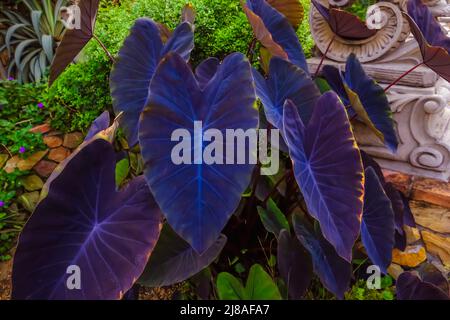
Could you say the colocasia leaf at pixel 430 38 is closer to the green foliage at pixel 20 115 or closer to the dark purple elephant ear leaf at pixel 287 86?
the dark purple elephant ear leaf at pixel 287 86

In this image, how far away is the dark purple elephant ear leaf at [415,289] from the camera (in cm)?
106

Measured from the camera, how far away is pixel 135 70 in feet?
4.22

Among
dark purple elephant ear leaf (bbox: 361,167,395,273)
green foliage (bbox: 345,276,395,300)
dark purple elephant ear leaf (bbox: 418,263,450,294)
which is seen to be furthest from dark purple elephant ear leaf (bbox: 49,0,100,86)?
dark purple elephant ear leaf (bbox: 418,263,450,294)

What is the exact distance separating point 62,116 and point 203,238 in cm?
161

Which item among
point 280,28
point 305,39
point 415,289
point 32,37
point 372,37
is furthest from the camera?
point 32,37

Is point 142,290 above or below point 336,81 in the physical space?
below

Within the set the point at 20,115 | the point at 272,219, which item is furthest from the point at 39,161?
the point at 272,219

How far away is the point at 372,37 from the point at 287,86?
2.23ft

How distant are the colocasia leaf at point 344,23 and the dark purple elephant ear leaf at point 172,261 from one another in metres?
1.01

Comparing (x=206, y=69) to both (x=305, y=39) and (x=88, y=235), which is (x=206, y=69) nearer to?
(x=88, y=235)

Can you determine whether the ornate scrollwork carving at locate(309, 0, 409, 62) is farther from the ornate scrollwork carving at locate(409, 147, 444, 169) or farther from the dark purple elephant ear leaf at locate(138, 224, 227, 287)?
the dark purple elephant ear leaf at locate(138, 224, 227, 287)

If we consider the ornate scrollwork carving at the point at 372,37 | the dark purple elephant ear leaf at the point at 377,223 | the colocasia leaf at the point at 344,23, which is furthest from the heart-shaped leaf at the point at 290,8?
the dark purple elephant ear leaf at the point at 377,223

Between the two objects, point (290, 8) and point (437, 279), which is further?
point (290, 8)

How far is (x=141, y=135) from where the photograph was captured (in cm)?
83
